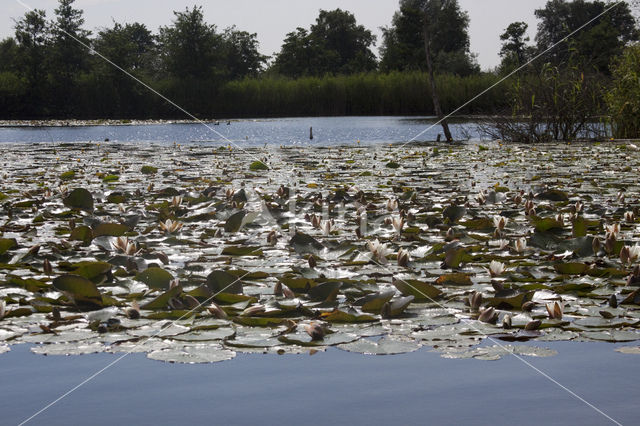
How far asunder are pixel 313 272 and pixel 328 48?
58660mm

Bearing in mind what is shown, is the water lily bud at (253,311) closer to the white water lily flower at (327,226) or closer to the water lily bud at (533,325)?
the water lily bud at (533,325)

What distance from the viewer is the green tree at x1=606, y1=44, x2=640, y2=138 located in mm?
11211

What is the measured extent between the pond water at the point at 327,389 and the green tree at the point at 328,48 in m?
45.7

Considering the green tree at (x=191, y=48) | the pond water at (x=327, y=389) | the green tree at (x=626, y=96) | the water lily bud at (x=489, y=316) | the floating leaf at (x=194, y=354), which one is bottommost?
the pond water at (x=327, y=389)

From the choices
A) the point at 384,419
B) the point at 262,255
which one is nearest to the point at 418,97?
the point at 262,255

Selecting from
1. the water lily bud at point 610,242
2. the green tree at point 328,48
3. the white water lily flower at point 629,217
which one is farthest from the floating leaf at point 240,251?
the green tree at point 328,48

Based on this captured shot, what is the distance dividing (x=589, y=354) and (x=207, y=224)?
273 cm

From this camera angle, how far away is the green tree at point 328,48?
51.8m

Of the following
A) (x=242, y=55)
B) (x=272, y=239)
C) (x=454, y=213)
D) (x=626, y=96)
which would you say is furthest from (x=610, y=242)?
(x=242, y=55)

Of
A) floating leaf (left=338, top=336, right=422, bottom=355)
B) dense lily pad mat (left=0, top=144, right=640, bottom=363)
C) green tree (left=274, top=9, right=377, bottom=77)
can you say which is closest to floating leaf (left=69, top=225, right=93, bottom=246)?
dense lily pad mat (left=0, top=144, right=640, bottom=363)

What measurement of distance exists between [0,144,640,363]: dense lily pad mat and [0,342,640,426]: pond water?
5cm

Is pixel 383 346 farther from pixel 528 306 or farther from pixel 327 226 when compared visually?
pixel 327 226

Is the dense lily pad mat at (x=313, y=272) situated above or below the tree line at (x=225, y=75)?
below

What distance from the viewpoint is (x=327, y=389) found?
1.71 meters
